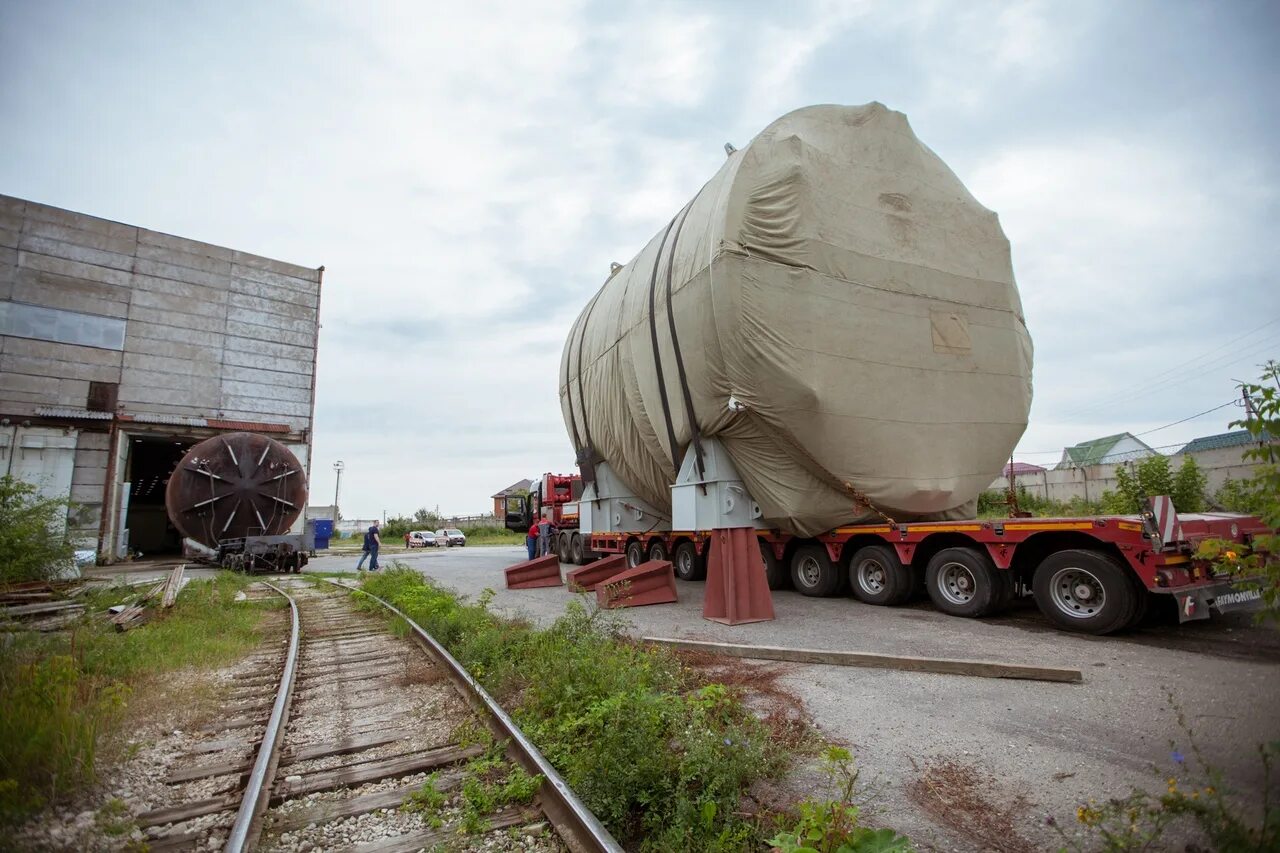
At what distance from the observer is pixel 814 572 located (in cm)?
978

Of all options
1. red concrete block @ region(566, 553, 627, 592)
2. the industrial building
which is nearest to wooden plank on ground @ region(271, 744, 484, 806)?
red concrete block @ region(566, 553, 627, 592)

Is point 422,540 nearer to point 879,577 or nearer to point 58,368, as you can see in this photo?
point 58,368

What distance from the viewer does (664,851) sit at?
2666mm

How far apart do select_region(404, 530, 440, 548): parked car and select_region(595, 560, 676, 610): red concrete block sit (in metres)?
38.3

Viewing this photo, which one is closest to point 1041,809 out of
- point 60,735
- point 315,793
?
point 315,793

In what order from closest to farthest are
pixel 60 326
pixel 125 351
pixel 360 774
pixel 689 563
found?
1. pixel 360 774
2. pixel 689 563
3. pixel 60 326
4. pixel 125 351

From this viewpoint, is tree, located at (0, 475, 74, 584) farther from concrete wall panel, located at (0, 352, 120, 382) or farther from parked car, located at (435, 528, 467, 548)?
parked car, located at (435, 528, 467, 548)

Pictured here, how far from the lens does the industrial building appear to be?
22484mm

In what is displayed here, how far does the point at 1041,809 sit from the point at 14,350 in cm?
3154

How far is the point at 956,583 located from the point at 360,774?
6.95 m

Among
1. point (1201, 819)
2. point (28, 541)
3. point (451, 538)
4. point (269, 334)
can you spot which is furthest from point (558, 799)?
point (451, 538)

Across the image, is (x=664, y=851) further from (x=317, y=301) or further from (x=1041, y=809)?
(x=317, y=301)

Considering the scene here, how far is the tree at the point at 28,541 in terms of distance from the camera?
891cm

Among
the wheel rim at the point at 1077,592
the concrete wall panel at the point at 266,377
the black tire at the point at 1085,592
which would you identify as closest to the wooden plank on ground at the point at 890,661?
the black tire at the point at 1085,592
